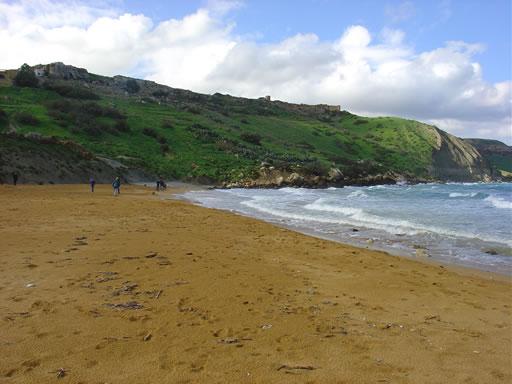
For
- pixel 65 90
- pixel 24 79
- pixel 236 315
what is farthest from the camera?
pixel 65 90

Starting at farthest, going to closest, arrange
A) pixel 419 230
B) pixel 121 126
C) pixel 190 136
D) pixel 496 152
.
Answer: pixel 496 152, pixel 190 136, pixel 121 126, pixel 419 230

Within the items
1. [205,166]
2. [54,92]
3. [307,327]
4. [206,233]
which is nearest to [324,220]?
[206,233]

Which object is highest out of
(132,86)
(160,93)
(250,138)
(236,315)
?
(132,86)

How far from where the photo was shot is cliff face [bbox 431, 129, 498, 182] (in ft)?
315

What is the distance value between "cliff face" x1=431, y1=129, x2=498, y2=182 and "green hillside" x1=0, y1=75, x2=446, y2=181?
3237mm

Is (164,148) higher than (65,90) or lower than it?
lower

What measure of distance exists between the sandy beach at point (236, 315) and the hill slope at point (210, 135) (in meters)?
36.6

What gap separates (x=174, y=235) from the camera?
10.9 m

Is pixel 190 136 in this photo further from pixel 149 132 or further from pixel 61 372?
pixel 61 372

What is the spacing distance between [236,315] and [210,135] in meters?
59.6

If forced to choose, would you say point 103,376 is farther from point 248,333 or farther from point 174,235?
point 174,235

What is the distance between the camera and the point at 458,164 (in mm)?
97938

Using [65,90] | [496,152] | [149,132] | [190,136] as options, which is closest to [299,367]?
[149,132]

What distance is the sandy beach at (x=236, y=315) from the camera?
359 cm
